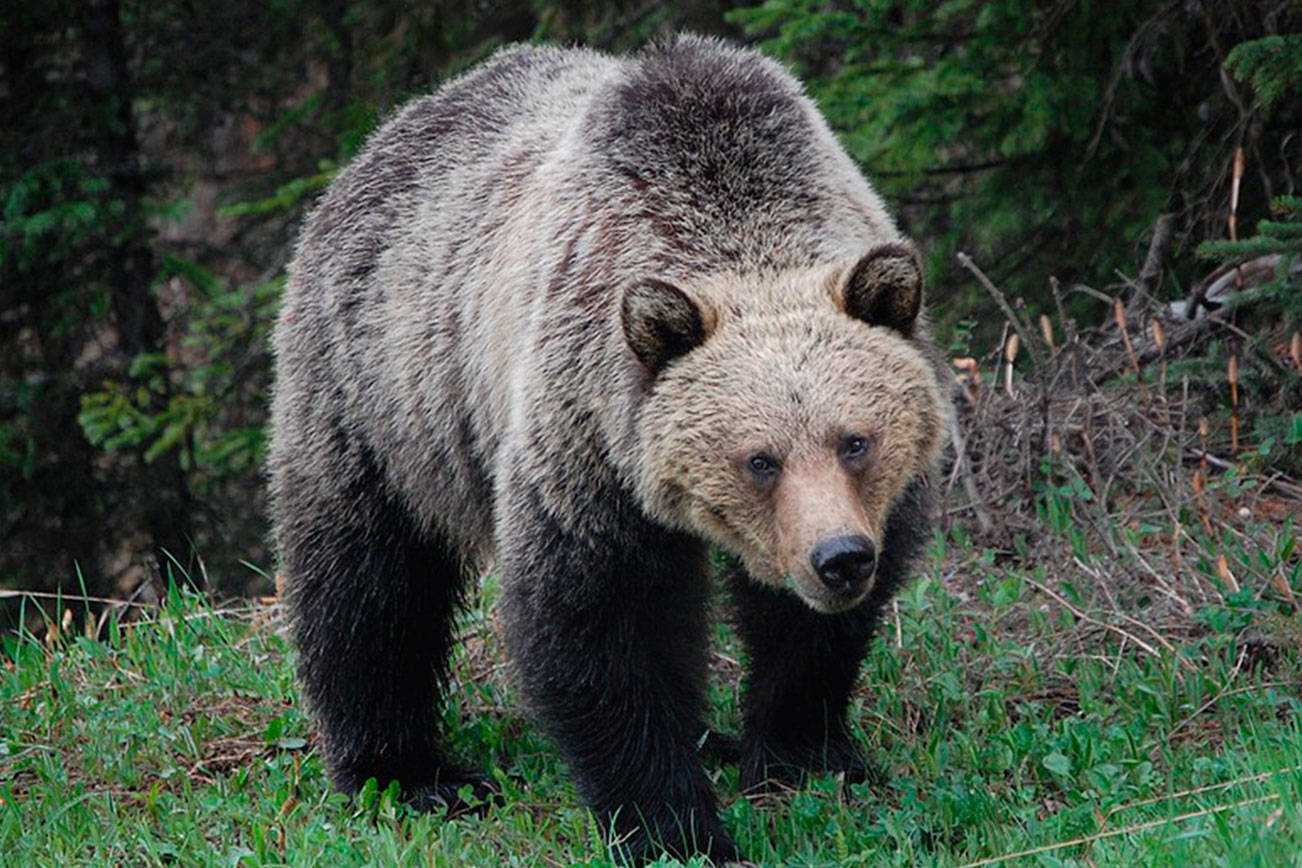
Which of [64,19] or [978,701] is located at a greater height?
[64,19]

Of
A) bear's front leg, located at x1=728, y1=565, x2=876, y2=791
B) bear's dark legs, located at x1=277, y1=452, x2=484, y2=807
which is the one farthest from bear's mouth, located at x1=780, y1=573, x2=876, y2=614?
bear's dark legs, located at x1=277, y1=452, x2=484, y2=807

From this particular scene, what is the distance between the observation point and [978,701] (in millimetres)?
6133

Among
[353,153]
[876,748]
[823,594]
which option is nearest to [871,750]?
[876,748]

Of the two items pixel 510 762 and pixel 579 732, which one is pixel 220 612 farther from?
pixel 579 732

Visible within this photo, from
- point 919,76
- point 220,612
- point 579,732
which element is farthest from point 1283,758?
point 919,76

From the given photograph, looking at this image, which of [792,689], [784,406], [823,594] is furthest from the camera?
[792,689]

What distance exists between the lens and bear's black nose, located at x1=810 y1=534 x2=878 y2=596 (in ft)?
14.5

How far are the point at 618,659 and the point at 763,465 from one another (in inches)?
31.8

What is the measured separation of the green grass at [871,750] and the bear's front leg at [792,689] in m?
0.15

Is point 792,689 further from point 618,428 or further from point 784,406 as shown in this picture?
point 784,406

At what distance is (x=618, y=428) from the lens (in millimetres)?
4984

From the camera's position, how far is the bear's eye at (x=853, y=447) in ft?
15.4

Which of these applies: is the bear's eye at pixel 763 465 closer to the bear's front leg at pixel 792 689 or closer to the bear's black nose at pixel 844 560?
the bear's black nose at pixel 844 560

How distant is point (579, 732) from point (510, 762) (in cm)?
142
